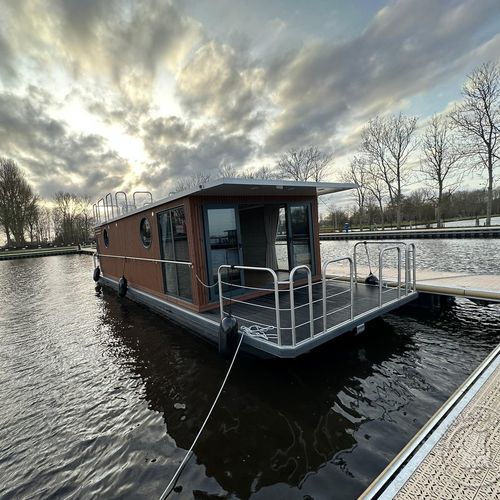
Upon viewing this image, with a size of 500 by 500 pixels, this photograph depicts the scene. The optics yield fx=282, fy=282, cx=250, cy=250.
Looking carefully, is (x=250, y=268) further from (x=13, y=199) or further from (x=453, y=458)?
(x=13, y=199)

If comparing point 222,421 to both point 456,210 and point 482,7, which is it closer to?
point 482,7

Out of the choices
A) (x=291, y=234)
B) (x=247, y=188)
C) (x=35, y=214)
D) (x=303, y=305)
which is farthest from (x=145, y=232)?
(x=35, y=214)

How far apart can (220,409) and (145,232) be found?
527 centimetres

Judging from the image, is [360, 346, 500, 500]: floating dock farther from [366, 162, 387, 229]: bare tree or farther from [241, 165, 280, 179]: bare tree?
[241, 165, 280, 179]: bare tree

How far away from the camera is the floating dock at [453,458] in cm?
200

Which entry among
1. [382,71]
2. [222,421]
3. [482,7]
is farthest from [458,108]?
[222,421]

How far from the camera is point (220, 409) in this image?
3.68m

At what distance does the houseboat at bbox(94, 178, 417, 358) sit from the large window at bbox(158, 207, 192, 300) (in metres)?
0.02

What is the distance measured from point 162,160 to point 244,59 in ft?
54.4

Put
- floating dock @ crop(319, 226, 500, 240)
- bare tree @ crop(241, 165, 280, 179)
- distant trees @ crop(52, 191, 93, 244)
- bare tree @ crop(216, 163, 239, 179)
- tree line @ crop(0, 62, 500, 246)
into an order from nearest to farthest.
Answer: floating dock @ crop(319, 226, 500, 240), tree line @ crop(0, 62, 500, 246), bare tree @ crop(241, 165, 280, 179), bare tree @ crop(216, 163, 239, 179), distant trees @ crop(52, 191, 93, 244)

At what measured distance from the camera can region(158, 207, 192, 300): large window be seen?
19.1ft

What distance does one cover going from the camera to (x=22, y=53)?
307 inches

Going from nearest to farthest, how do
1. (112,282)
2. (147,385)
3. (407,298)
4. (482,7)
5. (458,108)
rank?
(147,385) → (407,298) → (482,7) → (112,282) → (458,108)

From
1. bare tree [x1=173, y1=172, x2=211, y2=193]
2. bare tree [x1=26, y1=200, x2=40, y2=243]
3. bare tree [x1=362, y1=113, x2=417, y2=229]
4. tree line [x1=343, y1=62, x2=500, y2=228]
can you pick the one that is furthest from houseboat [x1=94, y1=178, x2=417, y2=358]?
bare tree [x1=26, y1=200, x2=40, y2=243]
